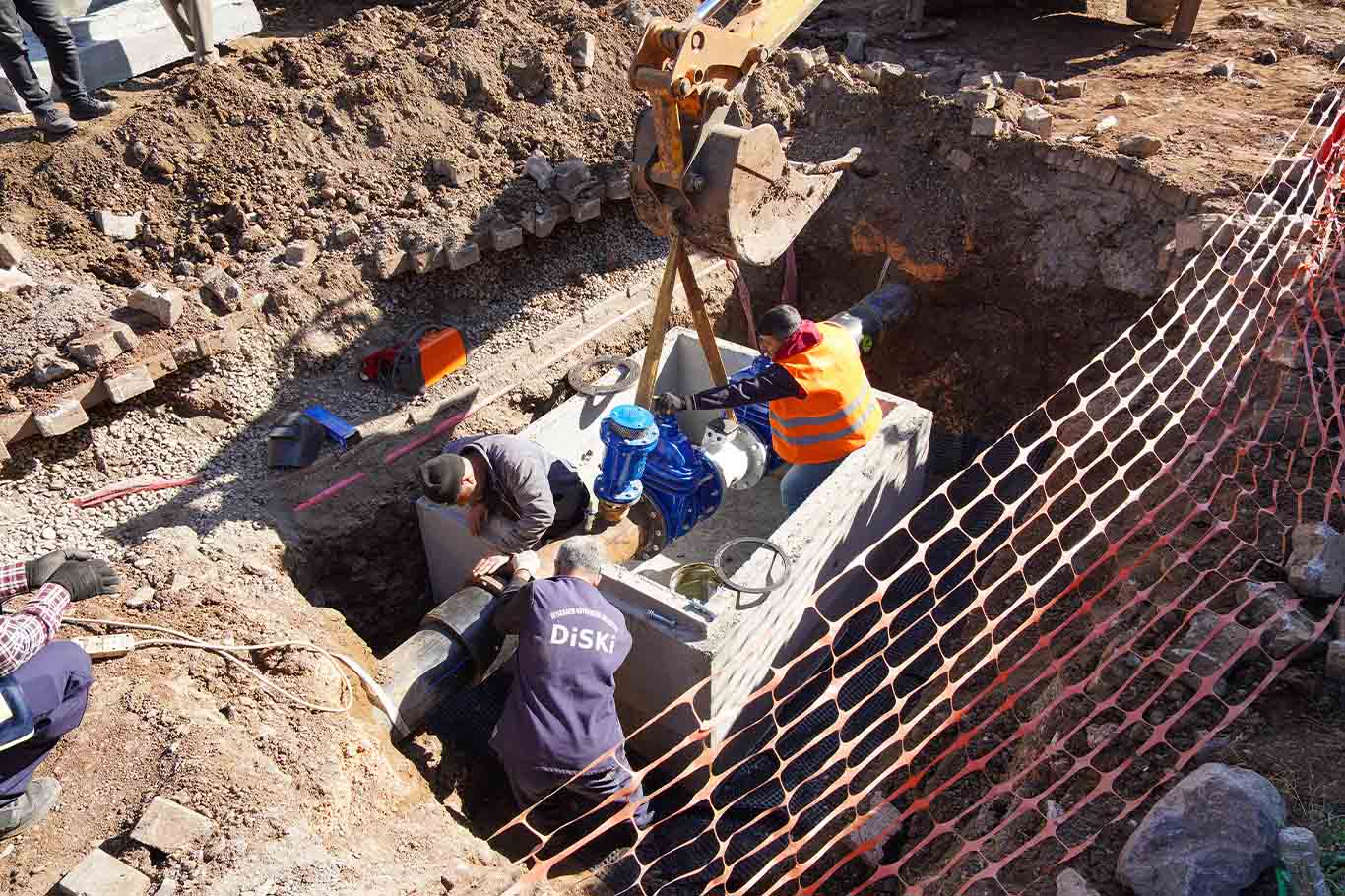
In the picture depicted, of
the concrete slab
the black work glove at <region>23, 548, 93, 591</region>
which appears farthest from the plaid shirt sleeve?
the concrete slab

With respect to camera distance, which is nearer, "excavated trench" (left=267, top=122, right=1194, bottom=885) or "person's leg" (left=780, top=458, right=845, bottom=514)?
"person's leg" (left=780, top=458, right=845, bottom=514)

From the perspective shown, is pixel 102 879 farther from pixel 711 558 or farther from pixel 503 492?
pixel 711 558

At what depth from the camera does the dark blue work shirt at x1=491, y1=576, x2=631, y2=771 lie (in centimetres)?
398

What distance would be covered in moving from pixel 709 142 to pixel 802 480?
198 centimetres

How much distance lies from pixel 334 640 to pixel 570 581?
1208 millimetres

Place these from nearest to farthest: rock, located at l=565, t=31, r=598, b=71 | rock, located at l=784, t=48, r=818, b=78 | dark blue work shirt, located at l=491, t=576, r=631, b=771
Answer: dark blue work shirt, located at l=491, t=576, r=631, b=771 < rock, located at l=565, t=31, r=598, b=71 < rock, located at l=784, t=48, r=818, b=78

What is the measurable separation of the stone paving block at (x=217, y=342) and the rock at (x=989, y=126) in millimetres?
5136

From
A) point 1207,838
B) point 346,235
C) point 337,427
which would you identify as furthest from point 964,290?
point 1207,838

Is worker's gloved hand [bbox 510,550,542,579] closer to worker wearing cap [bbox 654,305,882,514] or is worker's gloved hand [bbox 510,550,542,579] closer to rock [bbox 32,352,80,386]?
worker wearing cap [bbox 654,305,882,514]

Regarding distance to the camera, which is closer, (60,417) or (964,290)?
(60,417)

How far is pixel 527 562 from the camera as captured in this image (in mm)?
4754

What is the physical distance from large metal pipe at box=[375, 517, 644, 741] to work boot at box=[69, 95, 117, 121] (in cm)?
457

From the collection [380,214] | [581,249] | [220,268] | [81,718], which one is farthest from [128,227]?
[81,718]

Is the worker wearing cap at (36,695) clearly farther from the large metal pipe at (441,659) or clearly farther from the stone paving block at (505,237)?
the stone paving block at (505,237)
